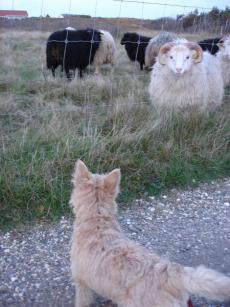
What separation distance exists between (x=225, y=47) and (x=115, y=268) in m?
7.08

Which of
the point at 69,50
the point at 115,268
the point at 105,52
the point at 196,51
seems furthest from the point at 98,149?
the point at 105,52

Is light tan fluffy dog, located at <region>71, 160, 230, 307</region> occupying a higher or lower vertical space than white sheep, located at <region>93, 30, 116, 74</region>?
lower

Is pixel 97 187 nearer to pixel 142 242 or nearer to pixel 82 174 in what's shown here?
pixel 82 174

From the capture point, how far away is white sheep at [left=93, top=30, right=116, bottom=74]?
11125 millimetres

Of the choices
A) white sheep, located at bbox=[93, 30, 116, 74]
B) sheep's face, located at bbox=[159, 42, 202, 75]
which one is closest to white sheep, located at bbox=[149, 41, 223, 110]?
sheep's face, located at bbox=[159, 42, 202, 75]

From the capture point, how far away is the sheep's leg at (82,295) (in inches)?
104

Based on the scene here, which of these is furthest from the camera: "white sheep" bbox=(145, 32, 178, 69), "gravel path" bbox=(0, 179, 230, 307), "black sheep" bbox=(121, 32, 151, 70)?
"black sheep" bbox=(121, 32, 151, 70)

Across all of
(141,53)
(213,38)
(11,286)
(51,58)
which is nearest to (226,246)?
(11,286)

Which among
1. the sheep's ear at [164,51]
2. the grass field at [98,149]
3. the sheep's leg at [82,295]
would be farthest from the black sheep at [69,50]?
the sheep's leg at [82,295]

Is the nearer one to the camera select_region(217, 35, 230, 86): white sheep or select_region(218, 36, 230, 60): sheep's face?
select_region(218, 36, 230, 60): sheep's face

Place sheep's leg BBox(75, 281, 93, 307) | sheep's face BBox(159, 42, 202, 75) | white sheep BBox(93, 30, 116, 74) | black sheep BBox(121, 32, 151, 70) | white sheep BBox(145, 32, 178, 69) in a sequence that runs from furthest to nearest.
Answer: black sheep BBox(121, 32, 151, 70) < white sheep BBox(145, 32, 178, 69) < white sheep BBox(93, 30, 116, 74) < sheep's face BBox(159, 42, 202, 75) < sheep's leg BBox(75, 281, 93, 307)

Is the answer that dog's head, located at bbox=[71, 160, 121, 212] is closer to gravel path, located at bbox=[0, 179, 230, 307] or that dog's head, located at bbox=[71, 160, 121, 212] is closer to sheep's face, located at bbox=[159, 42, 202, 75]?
gravel path, located at bbox=[0, 179, 230, 307]

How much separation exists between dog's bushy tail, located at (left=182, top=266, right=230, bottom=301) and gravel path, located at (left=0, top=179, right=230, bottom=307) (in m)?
0.86

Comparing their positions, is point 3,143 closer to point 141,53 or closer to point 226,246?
point 226,246
